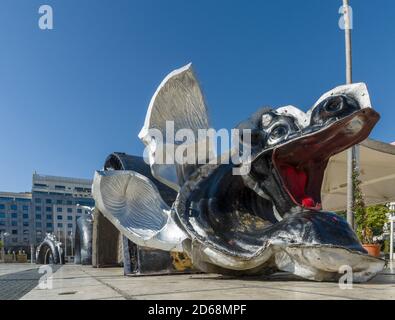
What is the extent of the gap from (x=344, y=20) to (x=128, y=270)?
9786 millimetres

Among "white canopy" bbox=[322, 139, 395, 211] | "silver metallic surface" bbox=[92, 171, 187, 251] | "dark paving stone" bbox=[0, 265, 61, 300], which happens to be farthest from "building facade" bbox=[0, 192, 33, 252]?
"silver metallic surface" bbox=[92, 171, 187, 251]

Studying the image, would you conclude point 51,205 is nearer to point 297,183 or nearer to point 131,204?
point 131,204

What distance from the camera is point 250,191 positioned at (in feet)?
23.4

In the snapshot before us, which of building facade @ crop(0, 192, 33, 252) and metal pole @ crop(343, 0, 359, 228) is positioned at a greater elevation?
metal pole @ crop(343, 0, 359, 228)

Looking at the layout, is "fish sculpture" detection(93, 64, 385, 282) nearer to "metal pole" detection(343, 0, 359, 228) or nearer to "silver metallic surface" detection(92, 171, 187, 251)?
"silver metallic surface" detection(92, 171, 187, 251)

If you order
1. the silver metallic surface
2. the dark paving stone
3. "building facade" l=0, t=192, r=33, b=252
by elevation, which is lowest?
"building facade" l=0, t=192, r=33, b=252

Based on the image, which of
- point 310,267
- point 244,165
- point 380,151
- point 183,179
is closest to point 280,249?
point 310,267

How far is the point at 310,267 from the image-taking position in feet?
18.4

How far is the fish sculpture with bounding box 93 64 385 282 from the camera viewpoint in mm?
5656

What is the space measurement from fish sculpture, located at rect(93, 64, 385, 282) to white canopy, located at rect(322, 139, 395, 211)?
7.35 meters

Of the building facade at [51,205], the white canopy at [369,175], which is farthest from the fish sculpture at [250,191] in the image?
the building facade at [51,205]

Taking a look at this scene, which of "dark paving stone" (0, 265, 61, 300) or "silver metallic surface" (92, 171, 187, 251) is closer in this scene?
"dark paving stone" (0, 265, 61, 300)

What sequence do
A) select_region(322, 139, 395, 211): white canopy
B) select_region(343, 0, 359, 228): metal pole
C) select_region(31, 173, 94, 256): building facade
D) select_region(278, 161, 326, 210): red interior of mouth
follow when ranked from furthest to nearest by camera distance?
select_region(31, 173, 94, 256): building facade < select_region(322, 139, 395, 211): white canopy < select_region(343, 0, 359, 228): metal pole < select_region(278, 161, 326, 210): red interior of mouth

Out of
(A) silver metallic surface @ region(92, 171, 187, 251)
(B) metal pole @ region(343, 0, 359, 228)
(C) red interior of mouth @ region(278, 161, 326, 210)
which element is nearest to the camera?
(C) red interior of mouth @ region(278, 161, 326, 210)
